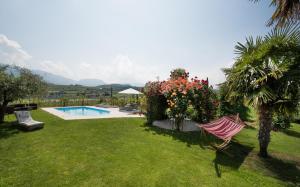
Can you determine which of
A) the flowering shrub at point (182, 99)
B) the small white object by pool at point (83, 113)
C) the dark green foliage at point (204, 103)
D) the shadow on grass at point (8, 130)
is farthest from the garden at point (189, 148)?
the small white object by pool at point (83, 113)

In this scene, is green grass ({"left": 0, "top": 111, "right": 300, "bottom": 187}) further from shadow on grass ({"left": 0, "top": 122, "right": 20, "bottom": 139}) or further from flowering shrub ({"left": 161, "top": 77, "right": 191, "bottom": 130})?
flowering shrub ({"left": 161, "top": 77, "right": 191, "bottom": 130})

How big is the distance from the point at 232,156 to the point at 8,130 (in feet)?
33.0

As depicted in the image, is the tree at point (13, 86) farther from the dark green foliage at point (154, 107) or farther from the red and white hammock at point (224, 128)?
the red and white hammock at point (224, 128)

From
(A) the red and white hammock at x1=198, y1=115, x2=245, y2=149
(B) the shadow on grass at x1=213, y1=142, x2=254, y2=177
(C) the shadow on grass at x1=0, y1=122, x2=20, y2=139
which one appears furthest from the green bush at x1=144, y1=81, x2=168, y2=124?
(C) the shadow on grass at x1=0, y1=122, x2=20, y2=139

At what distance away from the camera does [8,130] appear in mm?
8102

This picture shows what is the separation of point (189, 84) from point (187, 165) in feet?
17.0

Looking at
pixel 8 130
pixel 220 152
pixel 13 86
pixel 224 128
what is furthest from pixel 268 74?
pixel 13 86

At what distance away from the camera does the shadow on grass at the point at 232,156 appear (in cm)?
539

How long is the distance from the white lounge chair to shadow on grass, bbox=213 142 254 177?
834 centimetres

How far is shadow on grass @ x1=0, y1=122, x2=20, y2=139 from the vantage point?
24.2 feet

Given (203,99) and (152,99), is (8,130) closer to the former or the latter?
(152,99)

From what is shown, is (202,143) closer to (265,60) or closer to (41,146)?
(265,60)

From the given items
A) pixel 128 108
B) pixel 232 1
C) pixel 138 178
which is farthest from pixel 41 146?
pixel 232 1

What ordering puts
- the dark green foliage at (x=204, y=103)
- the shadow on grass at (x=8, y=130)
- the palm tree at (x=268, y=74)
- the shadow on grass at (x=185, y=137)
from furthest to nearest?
the dark green foliage at (x=204, y=103) < the shadow on grass at (x=185, y=137) < the shadow on grass at (x=8, y=130) < the palm tree at (x=268, y=74)
